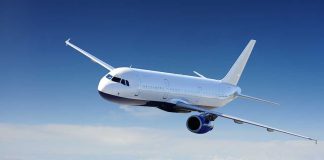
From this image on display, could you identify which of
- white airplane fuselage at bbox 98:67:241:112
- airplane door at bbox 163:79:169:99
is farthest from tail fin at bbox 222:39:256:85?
airplane door at bbox 163:79:169:99

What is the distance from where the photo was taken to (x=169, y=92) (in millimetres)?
60344

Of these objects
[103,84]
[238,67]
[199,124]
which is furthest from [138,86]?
[238,67]

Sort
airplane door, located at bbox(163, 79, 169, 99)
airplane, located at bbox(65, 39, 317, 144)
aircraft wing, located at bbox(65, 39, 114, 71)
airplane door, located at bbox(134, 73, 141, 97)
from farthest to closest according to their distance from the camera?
1. aircraft wing, located at bbox(65, 39, 114, 71)
2. airplane door, located at bbox(163, 79, 169, 99)
3. airplane door, located at bbox(134, 73, 141, 97)
4. airplane, located at bbox(65, 39, 317, 144)

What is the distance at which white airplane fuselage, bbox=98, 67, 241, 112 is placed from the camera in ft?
181

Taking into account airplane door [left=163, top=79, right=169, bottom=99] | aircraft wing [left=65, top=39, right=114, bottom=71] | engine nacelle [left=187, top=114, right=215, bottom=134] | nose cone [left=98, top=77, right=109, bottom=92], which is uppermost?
aircraft wing [left=65, top=39, right=114, bottom=71]

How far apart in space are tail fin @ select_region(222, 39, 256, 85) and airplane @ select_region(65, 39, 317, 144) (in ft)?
16.1

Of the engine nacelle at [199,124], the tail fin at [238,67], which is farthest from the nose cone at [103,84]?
the tail fin at [238,67]

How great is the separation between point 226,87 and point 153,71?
1747 cm

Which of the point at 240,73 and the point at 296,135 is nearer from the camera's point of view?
the point at 296,135

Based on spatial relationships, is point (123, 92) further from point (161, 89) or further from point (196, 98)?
point (196, 98)

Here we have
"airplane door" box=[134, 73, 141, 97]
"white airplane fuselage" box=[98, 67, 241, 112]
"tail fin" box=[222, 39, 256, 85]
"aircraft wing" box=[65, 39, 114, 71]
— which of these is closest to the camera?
"white airplane fuselage" box=[98, 67, 241, 112]

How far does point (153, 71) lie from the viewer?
6078 cm

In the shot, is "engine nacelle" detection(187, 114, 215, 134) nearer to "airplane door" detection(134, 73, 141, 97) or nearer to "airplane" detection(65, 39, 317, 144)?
"airplane" detection(65, 39, 317, 144)

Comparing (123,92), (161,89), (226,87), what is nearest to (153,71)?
(161,89)
